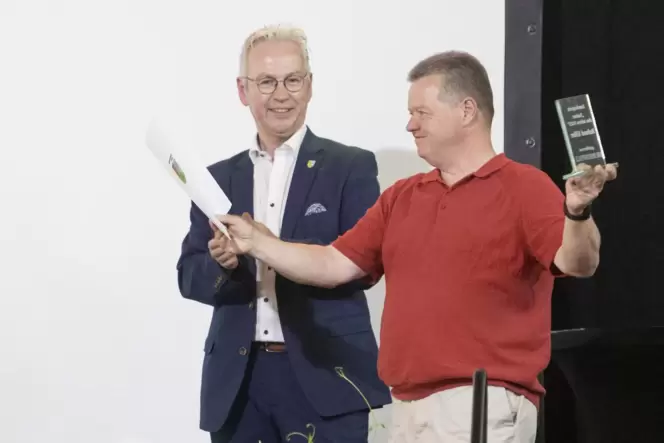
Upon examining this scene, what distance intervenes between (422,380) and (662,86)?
0.99 meters

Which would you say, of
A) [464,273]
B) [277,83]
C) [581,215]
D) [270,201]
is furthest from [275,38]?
[581,215]

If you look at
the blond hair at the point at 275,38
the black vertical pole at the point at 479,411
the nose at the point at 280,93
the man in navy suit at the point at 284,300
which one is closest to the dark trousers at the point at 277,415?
the man in navy suit at the point at 284,300

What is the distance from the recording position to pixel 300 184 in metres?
1.86

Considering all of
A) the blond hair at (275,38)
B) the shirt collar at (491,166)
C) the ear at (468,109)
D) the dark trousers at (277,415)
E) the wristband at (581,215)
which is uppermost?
the blond hair at (275,38)

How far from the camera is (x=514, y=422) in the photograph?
1.45m

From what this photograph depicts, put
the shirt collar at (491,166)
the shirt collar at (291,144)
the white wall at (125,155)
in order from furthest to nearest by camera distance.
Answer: the white wall at (125,155) → the shirt collar at (291,144) → the shirt collar at (491,166)

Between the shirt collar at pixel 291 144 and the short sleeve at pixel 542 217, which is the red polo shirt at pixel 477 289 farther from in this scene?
the shirt collar at pixel 291 144

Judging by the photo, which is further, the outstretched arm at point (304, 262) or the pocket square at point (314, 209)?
the pocket square at point (314, 209)

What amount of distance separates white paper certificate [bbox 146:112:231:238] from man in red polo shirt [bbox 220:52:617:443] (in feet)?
1.12

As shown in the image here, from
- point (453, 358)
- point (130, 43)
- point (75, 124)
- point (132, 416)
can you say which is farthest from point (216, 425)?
point (130, 43)

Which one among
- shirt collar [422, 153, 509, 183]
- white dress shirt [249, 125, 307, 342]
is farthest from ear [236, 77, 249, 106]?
shirt collar [422, 153, 509, 183]

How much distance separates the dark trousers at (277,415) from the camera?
179 cm

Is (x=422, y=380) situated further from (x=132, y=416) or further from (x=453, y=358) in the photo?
(x=132, y=416)

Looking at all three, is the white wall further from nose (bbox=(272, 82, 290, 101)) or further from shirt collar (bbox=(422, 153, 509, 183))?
shirt collar (bbox=(422, 153, 509, 183))
